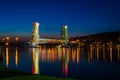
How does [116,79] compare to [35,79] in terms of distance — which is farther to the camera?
[116,79]

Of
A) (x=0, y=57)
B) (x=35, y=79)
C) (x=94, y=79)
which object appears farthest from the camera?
(x=0, y=57)

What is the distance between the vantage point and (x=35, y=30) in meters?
198

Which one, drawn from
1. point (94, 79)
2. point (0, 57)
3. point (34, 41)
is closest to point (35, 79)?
point (94, 79)

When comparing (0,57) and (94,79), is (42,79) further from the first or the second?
(0,57)

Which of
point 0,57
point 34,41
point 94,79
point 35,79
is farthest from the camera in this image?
point 34,41

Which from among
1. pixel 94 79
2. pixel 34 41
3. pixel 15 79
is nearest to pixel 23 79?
pixel 15 79

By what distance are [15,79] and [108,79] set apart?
1670cm

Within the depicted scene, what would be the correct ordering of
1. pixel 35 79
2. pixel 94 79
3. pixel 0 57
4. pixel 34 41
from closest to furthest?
pixel 35 79 < pixel 94 79 < pixel 0 57 < pixel 34 41

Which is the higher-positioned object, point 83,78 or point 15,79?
point 15,79

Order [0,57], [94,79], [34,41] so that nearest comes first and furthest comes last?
[94,79] < [0,57] < [34,41]

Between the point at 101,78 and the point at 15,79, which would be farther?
the point at 101,78

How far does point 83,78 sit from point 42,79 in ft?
50.3

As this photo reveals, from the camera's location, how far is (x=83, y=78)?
98.1ft

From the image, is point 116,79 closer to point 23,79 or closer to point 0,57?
point 23,79
